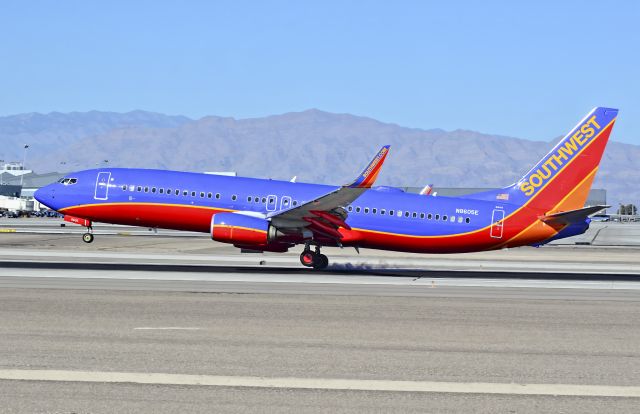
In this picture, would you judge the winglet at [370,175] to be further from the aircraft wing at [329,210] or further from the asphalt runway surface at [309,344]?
the asphalt runway surface at [309,344]

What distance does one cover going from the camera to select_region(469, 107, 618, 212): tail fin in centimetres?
3944

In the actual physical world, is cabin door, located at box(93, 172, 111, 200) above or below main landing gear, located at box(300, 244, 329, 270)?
above

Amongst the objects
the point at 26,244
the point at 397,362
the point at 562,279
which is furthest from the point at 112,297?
the point at 26,244

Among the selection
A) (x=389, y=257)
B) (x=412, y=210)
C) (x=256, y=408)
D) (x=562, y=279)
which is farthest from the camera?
(x=389, y=257)

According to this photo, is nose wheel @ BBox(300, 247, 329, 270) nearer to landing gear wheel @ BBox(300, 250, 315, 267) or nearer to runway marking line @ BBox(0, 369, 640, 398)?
landing gear wheel @ BBox(300, 250, 315, 267)

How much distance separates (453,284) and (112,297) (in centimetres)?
1361

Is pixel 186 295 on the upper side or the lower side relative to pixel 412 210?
lower

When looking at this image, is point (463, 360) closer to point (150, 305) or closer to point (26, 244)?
point (150, 305)

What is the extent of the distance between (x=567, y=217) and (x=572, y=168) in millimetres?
2478

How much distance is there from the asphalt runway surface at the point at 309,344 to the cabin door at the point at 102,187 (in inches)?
295

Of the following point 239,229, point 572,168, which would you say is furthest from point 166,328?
point 572,168

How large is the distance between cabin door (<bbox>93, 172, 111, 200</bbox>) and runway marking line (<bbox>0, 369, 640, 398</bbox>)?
2826 cm

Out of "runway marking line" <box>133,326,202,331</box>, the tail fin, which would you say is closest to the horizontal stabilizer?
the tail fin

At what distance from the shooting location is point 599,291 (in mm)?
30688
